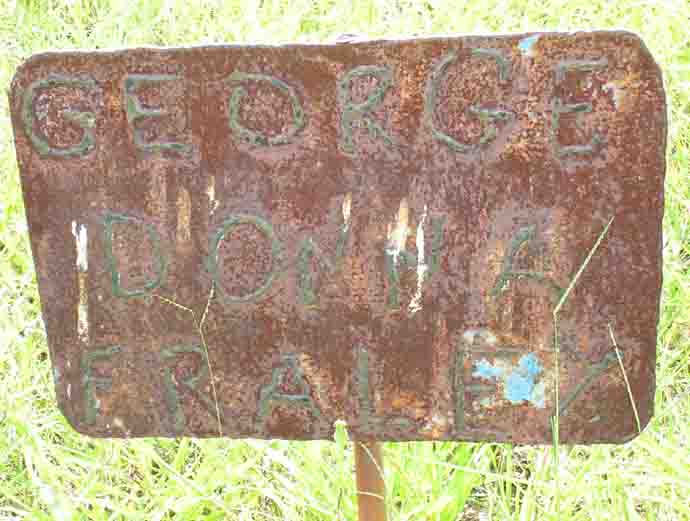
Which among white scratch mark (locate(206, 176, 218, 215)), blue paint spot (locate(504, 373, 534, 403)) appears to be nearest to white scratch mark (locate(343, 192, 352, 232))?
white scratch mark (locate(206, 176, 218, 215))

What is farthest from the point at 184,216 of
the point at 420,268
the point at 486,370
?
the point at 486,370

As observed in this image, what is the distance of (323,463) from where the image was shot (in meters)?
1.53

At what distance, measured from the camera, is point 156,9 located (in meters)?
2.84

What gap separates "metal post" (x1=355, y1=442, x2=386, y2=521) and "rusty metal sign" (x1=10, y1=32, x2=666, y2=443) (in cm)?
10

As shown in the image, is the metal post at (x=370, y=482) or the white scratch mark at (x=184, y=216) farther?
the metal post at (x=370, y=482)

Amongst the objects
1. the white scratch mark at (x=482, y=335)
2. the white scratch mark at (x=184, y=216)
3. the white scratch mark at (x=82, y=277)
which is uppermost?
the white scratch mark at (x=184, y=216)

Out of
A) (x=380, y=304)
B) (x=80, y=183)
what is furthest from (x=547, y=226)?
(x=80, y=183)

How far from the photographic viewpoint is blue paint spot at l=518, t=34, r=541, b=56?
959 millimetres

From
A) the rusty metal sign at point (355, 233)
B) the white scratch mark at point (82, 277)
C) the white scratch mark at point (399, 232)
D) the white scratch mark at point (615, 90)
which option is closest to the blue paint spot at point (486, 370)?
the rusty metal sign at point (355, 233)

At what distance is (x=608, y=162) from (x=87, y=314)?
1.95 feet

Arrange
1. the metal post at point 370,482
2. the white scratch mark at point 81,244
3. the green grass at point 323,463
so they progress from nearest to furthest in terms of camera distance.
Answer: the white scratch mark at point 81,244, the metal post at point 370,482, the green grass at point 323,463

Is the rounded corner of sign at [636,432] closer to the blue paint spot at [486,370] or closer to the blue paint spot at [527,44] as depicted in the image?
the blue paint spot at [486,370]

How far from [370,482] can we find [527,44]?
57 centimetres

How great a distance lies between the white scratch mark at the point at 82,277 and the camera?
3.53 ft
